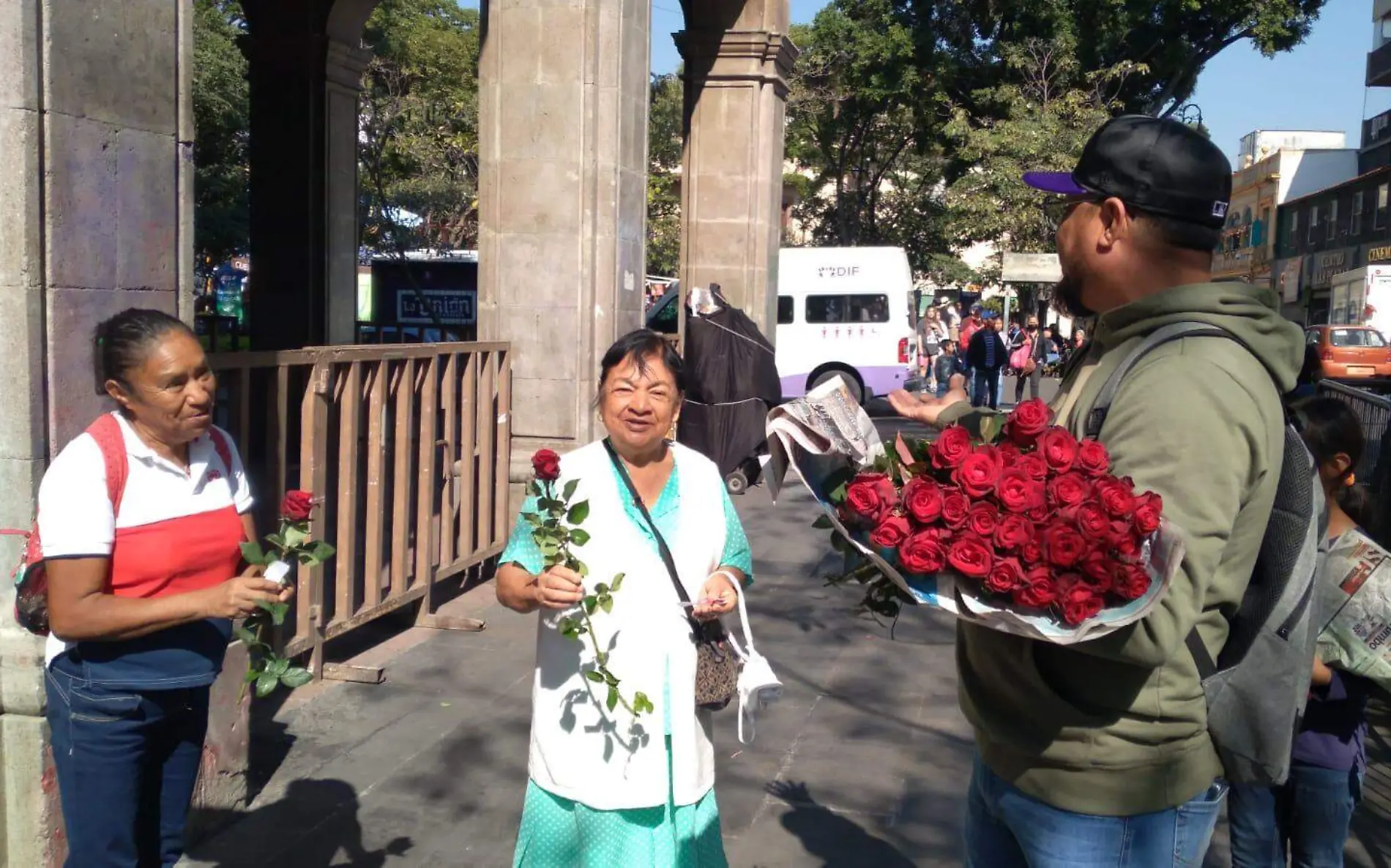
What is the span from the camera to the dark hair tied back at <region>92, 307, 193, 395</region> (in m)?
2.97

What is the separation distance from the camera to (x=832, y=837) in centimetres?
461

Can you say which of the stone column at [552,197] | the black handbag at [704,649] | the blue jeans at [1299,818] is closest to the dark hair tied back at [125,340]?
the black handbag at [704,649]

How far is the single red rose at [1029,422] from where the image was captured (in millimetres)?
2008

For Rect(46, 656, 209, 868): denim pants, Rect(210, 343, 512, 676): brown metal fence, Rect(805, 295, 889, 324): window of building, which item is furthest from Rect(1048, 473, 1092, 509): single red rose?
Rect(805, 295, 889, 324): window of building

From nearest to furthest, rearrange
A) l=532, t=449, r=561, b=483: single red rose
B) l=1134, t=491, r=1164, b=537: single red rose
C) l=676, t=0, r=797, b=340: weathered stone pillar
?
1. l=1134, t=491, r=1164, b=537: single red rose
2. l=532, t=449, r=561, b=483: single red rose
3. l=676, t=0, r=797, b=340: weathered stone pillar

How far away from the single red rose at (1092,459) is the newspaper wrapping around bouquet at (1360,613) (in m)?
1.49

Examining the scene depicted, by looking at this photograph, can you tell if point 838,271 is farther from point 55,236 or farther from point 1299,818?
point 1299,818

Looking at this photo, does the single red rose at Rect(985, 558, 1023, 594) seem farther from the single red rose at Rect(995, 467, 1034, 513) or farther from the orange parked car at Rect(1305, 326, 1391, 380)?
the orange parked car at Rect(1305, 326, 1391, 380)

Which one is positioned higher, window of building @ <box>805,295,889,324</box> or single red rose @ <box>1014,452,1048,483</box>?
window of building @ <box>805,295,889,324</box>

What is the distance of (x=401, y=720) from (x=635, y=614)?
9.86 feet

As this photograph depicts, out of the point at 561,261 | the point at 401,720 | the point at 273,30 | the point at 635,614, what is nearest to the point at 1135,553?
the point at 635,614

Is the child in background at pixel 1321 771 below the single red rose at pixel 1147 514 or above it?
below

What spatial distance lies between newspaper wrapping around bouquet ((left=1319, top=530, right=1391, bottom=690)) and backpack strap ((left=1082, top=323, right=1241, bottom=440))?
1321 mm

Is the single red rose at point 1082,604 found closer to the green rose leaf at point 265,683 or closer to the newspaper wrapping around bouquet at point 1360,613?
the newspaper wrapping around bouquet at point 1360,613
